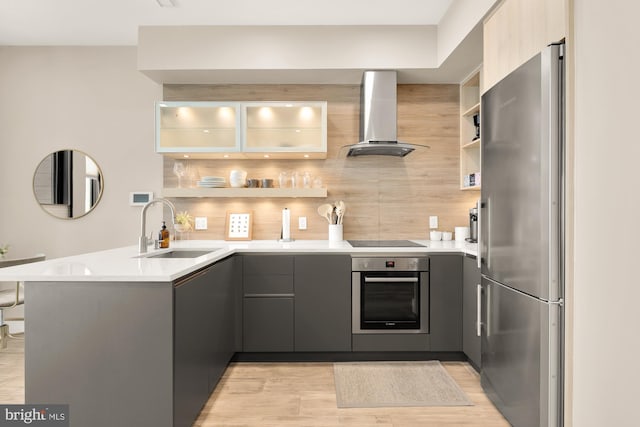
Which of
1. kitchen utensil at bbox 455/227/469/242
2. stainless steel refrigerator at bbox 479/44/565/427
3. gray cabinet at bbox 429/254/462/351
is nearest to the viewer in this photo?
stainless steel refrigerator at bbox 479/44/565/427

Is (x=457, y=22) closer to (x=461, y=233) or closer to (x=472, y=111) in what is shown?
(x=472, y=111)

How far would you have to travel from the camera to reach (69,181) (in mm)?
3777

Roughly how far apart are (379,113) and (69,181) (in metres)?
2.83

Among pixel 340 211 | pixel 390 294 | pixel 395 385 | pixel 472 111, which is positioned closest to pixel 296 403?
pixel 395 385

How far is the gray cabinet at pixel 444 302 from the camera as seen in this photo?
3066 millimetres

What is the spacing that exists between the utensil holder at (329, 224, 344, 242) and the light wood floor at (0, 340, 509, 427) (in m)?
1.03

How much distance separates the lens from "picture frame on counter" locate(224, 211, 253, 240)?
12.1 feet

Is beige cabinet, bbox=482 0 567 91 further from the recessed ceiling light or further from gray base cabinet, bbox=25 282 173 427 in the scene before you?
the recessed ceiling light

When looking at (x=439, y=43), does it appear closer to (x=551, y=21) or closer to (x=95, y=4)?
(x=551, y=21)

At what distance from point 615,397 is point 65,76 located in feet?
14.5

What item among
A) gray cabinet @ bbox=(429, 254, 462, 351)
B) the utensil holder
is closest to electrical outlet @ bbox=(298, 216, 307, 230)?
the utensil holder

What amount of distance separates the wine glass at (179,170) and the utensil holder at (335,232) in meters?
1.38

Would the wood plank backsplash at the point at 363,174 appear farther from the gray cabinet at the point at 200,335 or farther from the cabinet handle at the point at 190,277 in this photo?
the cabinet handle at the point at 190,277

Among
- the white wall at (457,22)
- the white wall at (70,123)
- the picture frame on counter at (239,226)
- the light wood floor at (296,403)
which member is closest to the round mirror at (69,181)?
the white wall at (70,123)
